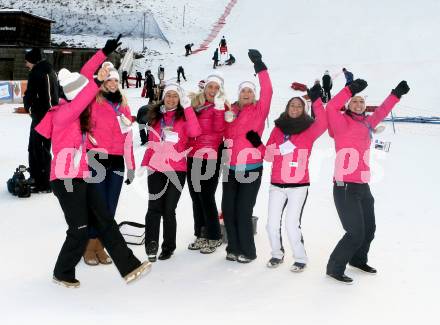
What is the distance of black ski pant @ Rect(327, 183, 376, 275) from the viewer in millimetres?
4293

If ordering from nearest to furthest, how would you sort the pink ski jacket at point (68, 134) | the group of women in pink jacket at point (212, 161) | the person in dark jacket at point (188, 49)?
1. the pink ski jacket at point (68, 134)
2. the group of women in pink jacket at point (212, 161)
3. the person in dark jacket at point (188, 49)

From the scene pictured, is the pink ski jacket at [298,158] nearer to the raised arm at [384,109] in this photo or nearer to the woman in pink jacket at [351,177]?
the woman in pink jacket at [351,177]

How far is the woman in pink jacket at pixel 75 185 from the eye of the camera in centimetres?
387

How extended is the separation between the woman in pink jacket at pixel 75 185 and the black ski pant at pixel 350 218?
176cm

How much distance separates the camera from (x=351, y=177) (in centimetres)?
433

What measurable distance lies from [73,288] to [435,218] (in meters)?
4.83

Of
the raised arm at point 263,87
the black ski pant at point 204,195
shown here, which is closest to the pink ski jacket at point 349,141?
the raised arm at point 263,87

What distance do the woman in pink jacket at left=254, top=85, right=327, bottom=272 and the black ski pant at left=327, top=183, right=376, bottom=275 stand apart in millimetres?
347

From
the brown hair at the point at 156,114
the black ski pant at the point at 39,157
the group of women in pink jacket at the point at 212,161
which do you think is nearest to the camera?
the group of women in pink jacket at the point at 212,161

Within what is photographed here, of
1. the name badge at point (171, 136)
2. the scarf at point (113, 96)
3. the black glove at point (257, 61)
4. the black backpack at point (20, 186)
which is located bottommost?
the black backpack at point (20, 186)

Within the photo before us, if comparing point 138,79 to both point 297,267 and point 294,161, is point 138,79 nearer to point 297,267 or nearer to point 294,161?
point 294,161

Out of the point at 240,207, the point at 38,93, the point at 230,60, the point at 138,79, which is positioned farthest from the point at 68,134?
the point at 230,60

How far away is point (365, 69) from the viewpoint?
2641 centimetres

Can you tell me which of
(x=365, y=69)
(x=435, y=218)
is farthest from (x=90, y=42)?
(x=435, y=218)
